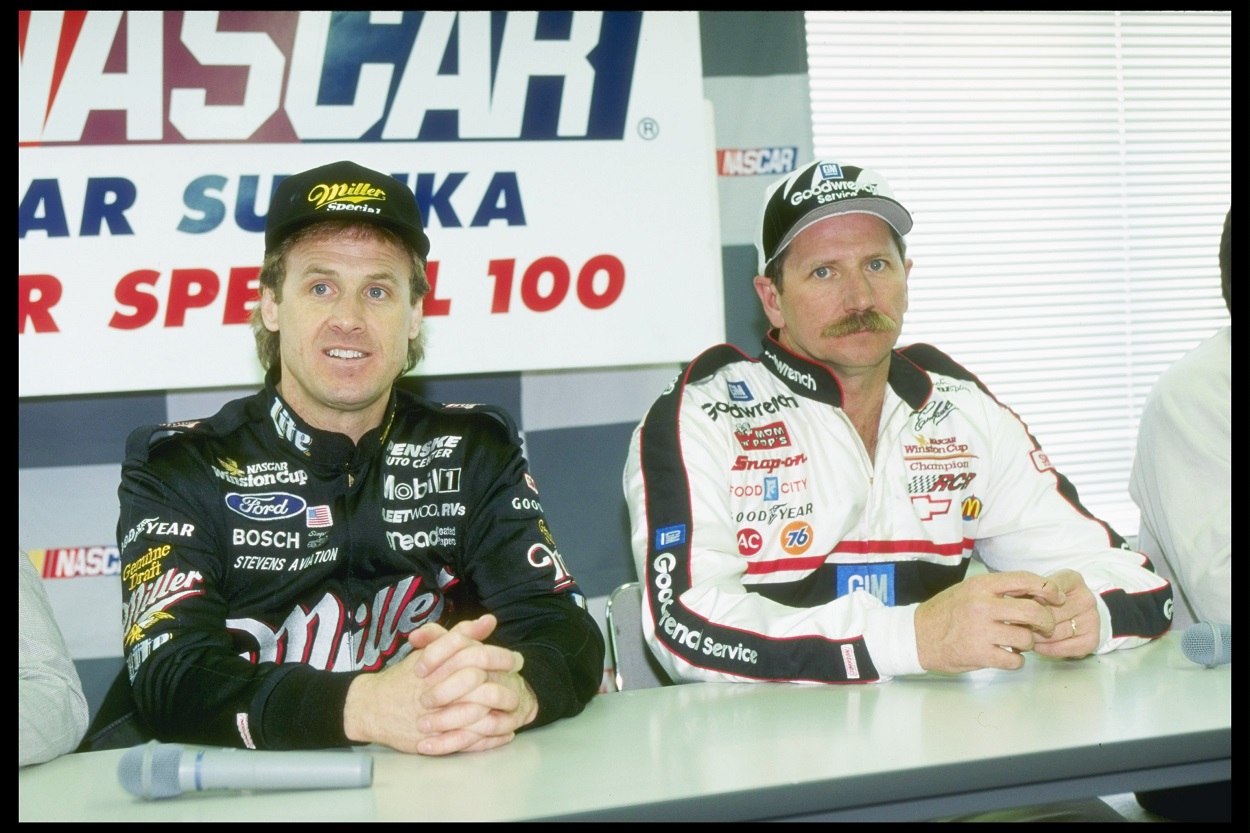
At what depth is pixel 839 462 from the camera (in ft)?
5.82

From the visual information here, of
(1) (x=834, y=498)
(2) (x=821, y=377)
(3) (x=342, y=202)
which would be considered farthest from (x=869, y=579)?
(3) (x=342, y=202)

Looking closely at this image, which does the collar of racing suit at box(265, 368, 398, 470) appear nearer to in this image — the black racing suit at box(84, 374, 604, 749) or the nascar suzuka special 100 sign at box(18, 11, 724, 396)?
the black racing suit at box(84, 374, 604, 749)

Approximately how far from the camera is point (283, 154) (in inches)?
81.3

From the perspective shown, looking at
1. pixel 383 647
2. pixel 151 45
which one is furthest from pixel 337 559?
pixel 151 45

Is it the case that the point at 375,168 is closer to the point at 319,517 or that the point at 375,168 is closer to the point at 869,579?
the point at 319,517

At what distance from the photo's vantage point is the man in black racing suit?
1414mm

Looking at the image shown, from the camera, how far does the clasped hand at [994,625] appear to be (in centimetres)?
127

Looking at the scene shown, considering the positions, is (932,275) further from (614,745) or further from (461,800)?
(461,800)

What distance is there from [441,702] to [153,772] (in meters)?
0.27

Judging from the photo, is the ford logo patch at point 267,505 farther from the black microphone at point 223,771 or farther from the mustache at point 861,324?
the mustache at point 861,324

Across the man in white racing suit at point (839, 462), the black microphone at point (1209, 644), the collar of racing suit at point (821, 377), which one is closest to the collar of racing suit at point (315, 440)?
the man in white racing suit at point (839, 462)

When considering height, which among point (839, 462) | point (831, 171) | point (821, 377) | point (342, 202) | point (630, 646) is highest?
point (831, 171)

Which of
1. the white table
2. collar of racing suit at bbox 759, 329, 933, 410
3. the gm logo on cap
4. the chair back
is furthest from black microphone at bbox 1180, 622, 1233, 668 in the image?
the gm logo on cap
